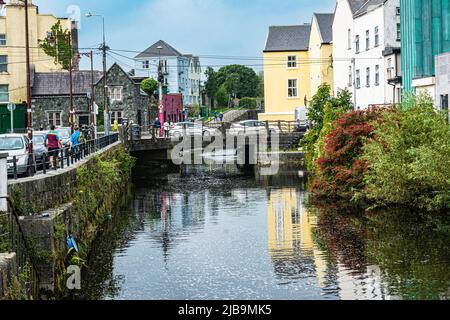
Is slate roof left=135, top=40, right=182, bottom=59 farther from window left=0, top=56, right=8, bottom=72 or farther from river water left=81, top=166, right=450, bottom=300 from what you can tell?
river water left=81, top=166, right=450, bottom=300

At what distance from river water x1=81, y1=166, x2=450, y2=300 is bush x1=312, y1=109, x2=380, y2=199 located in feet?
7.39

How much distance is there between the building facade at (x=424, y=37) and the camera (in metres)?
43.8

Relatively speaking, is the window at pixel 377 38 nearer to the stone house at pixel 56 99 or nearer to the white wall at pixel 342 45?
the white wall at pixel 342 45

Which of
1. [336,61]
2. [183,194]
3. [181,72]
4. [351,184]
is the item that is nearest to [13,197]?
[351,184]

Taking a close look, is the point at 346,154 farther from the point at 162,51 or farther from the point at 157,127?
the point at 162,51

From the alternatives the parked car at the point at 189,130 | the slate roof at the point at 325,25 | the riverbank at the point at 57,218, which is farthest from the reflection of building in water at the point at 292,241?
the slate roof at the point at 325,25

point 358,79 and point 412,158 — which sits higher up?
point 358,79

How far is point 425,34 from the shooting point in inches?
1759

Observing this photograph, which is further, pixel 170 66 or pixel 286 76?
pixel 170 66

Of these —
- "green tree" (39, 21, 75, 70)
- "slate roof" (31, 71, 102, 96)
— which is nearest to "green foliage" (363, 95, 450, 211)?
"slate roof" (31, 71, 102, 96)

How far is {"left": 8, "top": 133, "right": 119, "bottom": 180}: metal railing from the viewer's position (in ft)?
77.5

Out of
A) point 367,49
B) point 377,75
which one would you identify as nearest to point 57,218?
point 377,75

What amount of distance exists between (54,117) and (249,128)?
18538 millimetres

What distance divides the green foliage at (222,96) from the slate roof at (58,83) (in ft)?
233
